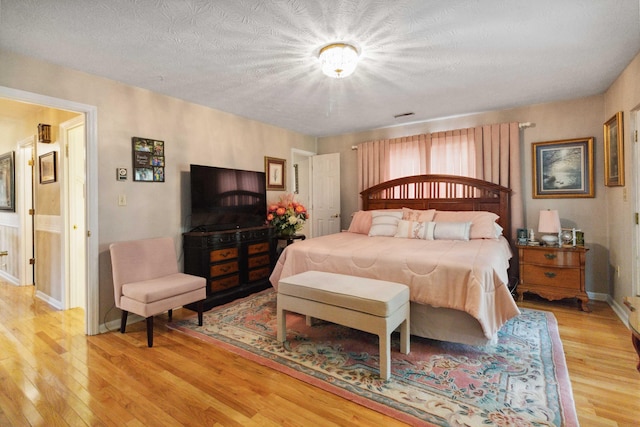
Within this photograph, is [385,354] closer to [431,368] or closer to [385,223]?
[431,368]

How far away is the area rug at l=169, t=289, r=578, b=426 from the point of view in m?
1.74

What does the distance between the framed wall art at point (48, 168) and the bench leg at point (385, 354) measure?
4.17 meters

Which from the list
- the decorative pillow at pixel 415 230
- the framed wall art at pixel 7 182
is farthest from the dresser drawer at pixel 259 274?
the framed wall art at pixel 7 182

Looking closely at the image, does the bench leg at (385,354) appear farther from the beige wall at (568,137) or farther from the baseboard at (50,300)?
the baseboard at (50,300)

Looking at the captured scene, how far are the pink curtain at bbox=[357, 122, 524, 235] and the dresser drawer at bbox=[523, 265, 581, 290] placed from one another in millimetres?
631

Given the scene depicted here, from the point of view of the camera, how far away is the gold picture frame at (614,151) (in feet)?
9.59

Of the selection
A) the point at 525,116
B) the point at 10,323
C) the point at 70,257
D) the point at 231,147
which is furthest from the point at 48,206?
the point at 525,116

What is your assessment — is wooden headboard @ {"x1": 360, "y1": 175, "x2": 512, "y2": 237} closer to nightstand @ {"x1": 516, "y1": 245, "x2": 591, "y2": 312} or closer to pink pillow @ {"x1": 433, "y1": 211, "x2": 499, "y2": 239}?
pink pillow @ {"x1": 433, "y1": 211, "x2": 499, "y2": 239}

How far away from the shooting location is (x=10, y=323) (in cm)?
310

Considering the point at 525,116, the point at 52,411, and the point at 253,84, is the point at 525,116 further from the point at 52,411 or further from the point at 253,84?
the point at 52,411

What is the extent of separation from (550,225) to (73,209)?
5542mm

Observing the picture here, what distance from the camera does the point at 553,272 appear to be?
3.46m

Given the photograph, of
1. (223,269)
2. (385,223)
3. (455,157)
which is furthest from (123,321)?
(455,157)

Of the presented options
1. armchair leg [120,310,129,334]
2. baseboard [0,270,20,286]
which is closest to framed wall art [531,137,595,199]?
armchair leg [120,310,129,334]
